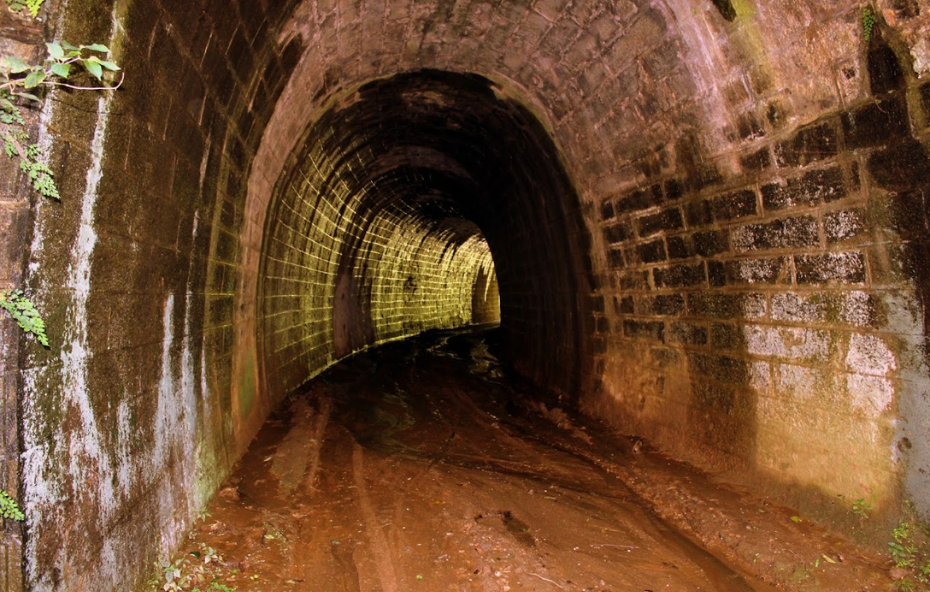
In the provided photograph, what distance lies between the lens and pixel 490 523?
4.07 metres

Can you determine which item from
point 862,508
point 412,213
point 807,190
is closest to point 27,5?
point 807,190

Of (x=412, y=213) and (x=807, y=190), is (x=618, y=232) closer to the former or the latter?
(x=807, y=190)

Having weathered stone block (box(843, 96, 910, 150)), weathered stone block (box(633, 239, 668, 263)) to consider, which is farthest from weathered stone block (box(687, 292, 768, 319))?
weathered stone block (box(843, 96, 910, 150))

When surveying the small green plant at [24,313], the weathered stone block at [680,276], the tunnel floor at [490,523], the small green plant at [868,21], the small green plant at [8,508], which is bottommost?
the tunnel floor at [490,523]

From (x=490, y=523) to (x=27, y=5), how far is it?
3.88 m

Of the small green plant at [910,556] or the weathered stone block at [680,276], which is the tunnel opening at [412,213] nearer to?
the weathered stone block at [680,276]

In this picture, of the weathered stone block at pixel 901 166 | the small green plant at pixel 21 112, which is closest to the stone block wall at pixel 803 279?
the weathered stone block at pixel 901 166

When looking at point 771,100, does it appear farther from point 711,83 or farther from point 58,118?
point 58,118

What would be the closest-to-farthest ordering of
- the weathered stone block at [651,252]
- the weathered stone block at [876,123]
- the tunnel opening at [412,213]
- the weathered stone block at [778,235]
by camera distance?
the weathered stone block at [876,123] < the weathered stone block at [778,235] < the weathered stone block at [651,252] < the tunnel opening at [412,213]

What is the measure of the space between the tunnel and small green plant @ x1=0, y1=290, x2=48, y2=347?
4cm

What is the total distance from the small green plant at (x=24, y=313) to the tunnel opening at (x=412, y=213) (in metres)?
4.40

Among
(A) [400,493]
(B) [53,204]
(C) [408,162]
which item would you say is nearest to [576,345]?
(A) [400,493]

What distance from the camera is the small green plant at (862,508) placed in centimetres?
359

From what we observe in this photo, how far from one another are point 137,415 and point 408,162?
8.92 m
